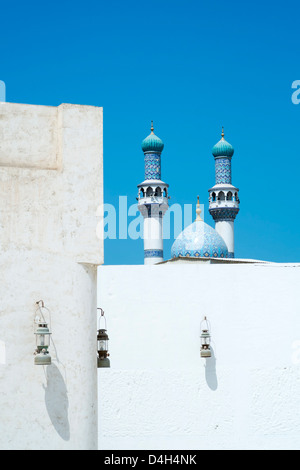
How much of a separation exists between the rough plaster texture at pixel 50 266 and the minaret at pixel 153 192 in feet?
72.5

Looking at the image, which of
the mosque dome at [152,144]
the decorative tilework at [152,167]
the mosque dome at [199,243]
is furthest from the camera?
the decorative tilework at [152,167]

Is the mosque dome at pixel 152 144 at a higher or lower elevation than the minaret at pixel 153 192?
higher

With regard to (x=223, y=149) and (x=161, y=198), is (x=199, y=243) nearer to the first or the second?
(x=161, y=198)

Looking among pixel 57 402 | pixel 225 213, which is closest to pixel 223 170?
pixel 225 213

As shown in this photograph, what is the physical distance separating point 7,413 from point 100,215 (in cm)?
175

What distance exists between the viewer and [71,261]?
638cm

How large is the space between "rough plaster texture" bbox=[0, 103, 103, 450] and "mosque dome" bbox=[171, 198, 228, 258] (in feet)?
50.2

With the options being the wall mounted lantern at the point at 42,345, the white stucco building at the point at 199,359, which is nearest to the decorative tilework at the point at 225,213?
the white stucco building at the point at 199,359

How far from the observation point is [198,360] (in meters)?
12.3

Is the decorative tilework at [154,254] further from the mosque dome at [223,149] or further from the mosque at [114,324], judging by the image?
the mosque dome at [223,149]

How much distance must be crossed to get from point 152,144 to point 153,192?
71.0 inches

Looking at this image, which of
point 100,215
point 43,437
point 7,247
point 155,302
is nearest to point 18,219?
point 7,247

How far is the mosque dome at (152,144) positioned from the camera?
1158 inches
